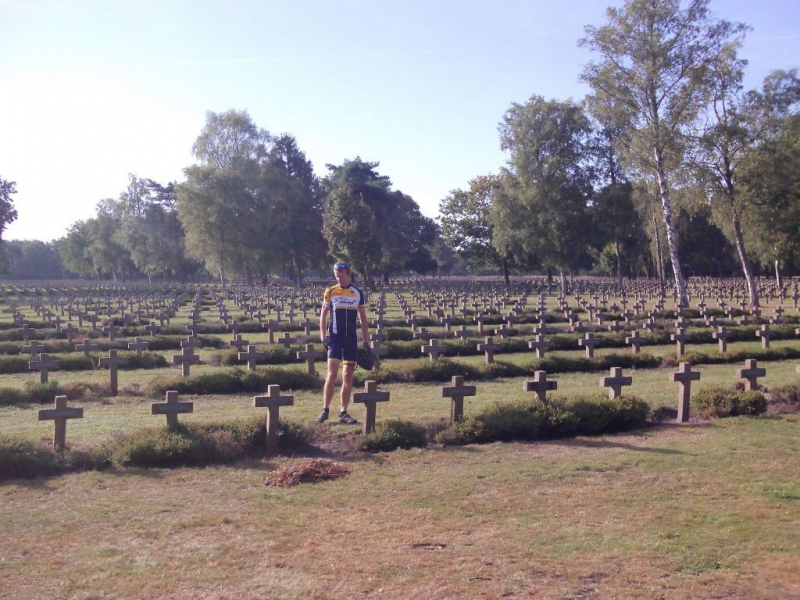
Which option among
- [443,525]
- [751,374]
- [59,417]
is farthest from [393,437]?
[751,374]

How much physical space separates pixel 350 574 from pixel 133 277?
110002 mm

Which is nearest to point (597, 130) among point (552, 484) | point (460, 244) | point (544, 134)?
point (544, 134)

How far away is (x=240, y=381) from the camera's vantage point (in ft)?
42.8

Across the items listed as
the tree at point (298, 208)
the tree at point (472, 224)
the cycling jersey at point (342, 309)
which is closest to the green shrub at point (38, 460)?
the cycling jersey at point (342, 309)

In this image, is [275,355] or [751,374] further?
[275,355]

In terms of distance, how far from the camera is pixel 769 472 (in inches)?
264

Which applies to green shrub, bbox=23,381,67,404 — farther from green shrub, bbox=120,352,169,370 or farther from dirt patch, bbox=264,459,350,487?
dirt patch, bbox=264,459,350,487

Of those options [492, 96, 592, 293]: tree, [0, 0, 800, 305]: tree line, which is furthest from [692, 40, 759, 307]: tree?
[492, 96, 592, 293]: tree

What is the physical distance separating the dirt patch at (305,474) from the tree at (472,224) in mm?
62605

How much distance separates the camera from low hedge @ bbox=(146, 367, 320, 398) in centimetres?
1285

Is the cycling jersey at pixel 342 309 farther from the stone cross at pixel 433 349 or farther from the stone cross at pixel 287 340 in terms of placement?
the stone cross at pixel 287 340

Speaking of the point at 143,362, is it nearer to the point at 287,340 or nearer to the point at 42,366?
the point at 287,340

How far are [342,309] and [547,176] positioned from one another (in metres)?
35.4

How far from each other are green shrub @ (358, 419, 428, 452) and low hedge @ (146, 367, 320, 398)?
4951 millimetres
